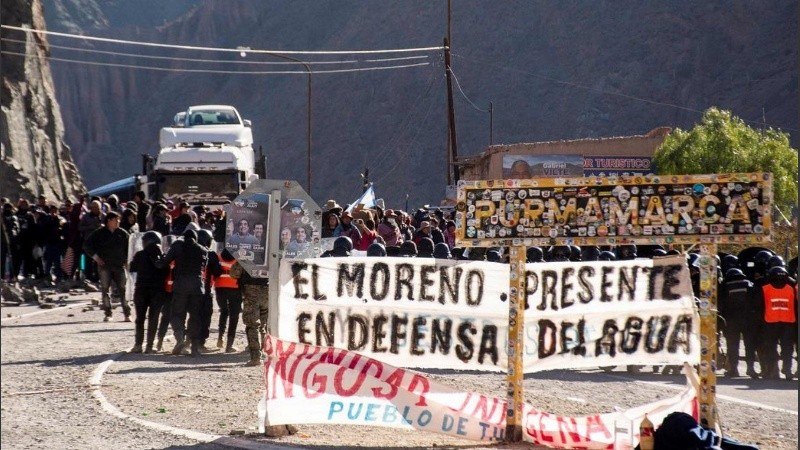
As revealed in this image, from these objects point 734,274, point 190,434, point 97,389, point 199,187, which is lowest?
point 190,434

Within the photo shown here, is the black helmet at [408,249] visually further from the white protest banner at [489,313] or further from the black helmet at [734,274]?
the white protest banner at [489,313]

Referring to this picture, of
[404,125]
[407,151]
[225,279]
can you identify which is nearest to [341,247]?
[225,279]

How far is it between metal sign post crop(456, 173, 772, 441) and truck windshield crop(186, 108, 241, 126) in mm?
26448

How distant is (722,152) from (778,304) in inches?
1235

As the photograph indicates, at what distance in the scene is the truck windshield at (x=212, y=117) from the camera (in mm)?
35500

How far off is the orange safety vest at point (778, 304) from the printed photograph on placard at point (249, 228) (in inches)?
276

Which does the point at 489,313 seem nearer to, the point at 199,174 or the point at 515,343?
the point at 515,343

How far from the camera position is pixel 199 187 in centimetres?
3142

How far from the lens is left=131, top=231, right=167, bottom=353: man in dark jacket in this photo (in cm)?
1588

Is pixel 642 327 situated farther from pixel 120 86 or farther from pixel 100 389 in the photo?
pixel 120 86

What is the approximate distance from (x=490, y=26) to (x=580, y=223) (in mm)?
83093

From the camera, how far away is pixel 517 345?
988cm

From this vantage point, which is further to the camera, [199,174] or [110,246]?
[199,174]

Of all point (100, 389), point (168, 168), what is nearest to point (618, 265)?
point (100, 389)
